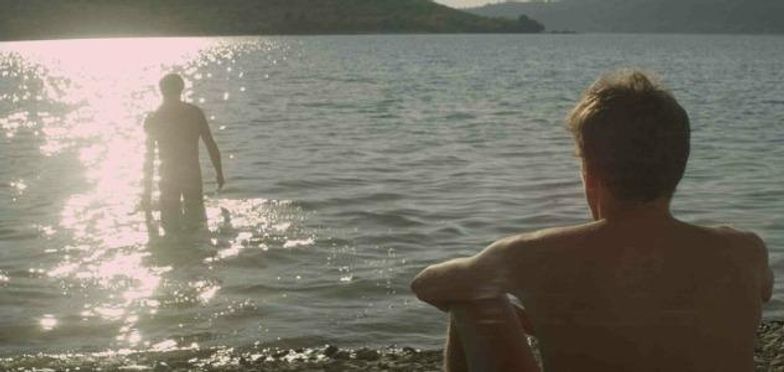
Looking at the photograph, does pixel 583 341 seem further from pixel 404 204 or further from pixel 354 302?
pixel 404 204

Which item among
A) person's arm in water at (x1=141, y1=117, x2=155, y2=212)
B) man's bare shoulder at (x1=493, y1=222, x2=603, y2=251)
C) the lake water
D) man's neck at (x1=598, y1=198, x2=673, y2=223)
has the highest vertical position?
man's neck at (x1=598, y1=198, x2=673, y2=223)

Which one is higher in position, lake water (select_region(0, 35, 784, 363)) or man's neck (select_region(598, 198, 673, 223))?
man's neck (select_region(598, 198, 673, 223))

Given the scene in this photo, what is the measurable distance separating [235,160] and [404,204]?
751cm

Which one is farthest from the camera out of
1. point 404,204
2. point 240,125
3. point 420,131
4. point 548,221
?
point 240,125

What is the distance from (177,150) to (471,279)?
373 inches

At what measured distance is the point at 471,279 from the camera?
2752 millimetres

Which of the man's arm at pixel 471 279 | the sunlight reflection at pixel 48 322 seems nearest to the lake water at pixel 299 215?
the sunlight reflection at pixel 48 322

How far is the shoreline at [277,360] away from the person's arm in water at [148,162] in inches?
166

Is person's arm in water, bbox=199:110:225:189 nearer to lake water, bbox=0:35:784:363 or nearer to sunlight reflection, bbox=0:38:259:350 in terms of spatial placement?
lake water, bbox=0:35:784:363

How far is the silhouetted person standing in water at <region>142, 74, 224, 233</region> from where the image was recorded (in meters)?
11.9

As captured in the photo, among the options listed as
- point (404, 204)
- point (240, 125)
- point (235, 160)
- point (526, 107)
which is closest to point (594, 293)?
point (404, 204)

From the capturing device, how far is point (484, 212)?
15320mm

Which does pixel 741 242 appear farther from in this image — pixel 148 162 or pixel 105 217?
pixel 105 217

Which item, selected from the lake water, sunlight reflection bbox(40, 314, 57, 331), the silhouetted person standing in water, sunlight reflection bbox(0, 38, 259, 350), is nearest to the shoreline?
the lake water
